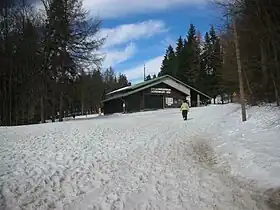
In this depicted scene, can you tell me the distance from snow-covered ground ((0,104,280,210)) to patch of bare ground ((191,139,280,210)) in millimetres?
20

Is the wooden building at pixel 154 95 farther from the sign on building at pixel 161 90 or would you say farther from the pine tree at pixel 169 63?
the pine tree at pixel 169 63

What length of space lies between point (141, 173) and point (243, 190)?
3012 millimetres

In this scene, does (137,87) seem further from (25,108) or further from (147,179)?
(147,179)

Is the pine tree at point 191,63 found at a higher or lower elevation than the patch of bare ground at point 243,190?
higher

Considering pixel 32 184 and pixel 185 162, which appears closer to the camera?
pixel 32 184

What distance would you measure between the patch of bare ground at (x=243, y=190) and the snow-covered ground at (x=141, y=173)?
2 centimetres

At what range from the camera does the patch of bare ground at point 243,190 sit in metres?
7.46

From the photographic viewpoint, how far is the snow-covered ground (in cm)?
763

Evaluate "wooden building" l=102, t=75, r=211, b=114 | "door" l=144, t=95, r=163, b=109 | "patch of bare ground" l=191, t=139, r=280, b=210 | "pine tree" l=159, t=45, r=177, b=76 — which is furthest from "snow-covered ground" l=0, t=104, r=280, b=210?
"pine tree" l=159, t=45, r=177, b=76

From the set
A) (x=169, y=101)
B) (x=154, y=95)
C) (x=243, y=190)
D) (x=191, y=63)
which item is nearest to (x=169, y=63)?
(x=191, y=63)

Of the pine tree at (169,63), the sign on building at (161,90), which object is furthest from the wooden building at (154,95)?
the pine tree at (169,63)

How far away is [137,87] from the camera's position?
191 ft

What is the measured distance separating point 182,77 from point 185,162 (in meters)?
73.8

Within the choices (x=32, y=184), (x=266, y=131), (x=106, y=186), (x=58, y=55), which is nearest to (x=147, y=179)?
(x=106, y=186)
